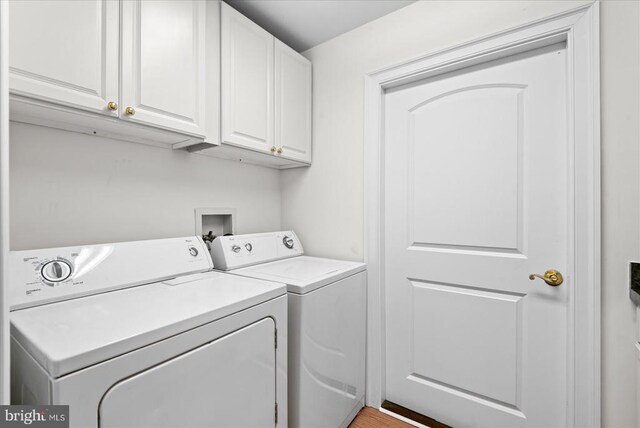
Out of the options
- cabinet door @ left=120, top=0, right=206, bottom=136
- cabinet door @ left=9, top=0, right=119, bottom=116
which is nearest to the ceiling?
cabinet door @ left=120, top=0, right=206, bottom=136

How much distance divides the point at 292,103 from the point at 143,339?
1.61m

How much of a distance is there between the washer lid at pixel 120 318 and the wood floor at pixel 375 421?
1072mm

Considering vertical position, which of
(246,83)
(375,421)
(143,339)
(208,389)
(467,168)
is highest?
(246,83)

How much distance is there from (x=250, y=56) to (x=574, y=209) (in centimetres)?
177

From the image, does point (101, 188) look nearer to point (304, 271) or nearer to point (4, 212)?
point (4, 212)

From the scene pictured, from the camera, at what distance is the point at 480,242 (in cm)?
156

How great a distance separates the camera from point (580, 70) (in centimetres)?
125

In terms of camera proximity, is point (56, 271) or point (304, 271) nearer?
point (56, 271)

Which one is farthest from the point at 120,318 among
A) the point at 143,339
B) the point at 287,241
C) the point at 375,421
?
the point at 375,421

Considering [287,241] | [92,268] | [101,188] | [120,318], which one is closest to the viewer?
[120,318]

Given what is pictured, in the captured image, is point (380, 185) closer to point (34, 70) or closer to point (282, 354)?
point (282, 354)

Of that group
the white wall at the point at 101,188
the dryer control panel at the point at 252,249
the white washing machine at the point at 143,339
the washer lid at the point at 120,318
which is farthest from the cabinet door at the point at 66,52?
the dryer control panel at the point at 252,249

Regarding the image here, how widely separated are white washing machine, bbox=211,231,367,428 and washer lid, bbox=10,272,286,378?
0.21 meters

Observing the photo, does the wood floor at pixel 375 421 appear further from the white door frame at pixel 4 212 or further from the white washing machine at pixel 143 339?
the white door frame at pixel 4 212
